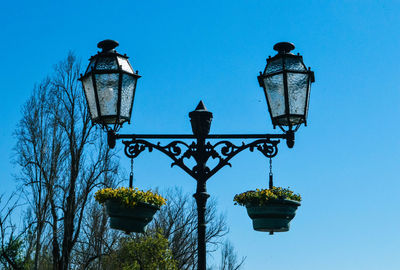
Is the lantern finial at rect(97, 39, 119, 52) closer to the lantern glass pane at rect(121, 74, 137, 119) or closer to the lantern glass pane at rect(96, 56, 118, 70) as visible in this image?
the lantern glass pane at rect(96, 56, 118, 70)

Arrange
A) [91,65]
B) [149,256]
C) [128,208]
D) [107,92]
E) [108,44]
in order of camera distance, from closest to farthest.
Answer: [128,208], [107,92], [91,65], [108,44], [149,256]

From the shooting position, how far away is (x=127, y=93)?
4.78 metres

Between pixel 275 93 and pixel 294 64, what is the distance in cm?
33

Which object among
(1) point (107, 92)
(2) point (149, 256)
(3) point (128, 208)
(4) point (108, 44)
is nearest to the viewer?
(3) point (128, 208)

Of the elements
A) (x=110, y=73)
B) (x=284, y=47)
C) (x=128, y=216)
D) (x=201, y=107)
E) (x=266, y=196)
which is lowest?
(x=128, y=216)

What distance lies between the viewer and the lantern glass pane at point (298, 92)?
4680mm

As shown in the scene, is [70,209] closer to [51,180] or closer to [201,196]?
[51,180]

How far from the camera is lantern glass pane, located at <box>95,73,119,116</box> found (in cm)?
470

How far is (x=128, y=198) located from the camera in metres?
4.59

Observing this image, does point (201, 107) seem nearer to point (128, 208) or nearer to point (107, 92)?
point (107, 92)

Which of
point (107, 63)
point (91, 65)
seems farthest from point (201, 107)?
point (91, 65)

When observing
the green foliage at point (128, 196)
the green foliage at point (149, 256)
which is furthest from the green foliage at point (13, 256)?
the green foliage at point (128, 196)

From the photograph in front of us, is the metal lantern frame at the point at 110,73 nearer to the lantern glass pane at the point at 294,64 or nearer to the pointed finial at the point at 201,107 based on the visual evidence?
the pointed finial at the point at 201,107

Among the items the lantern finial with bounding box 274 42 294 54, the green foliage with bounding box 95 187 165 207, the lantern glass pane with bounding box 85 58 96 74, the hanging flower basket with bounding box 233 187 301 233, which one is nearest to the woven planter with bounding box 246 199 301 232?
the hanging flower basket with bounding box 233 187 301 233
